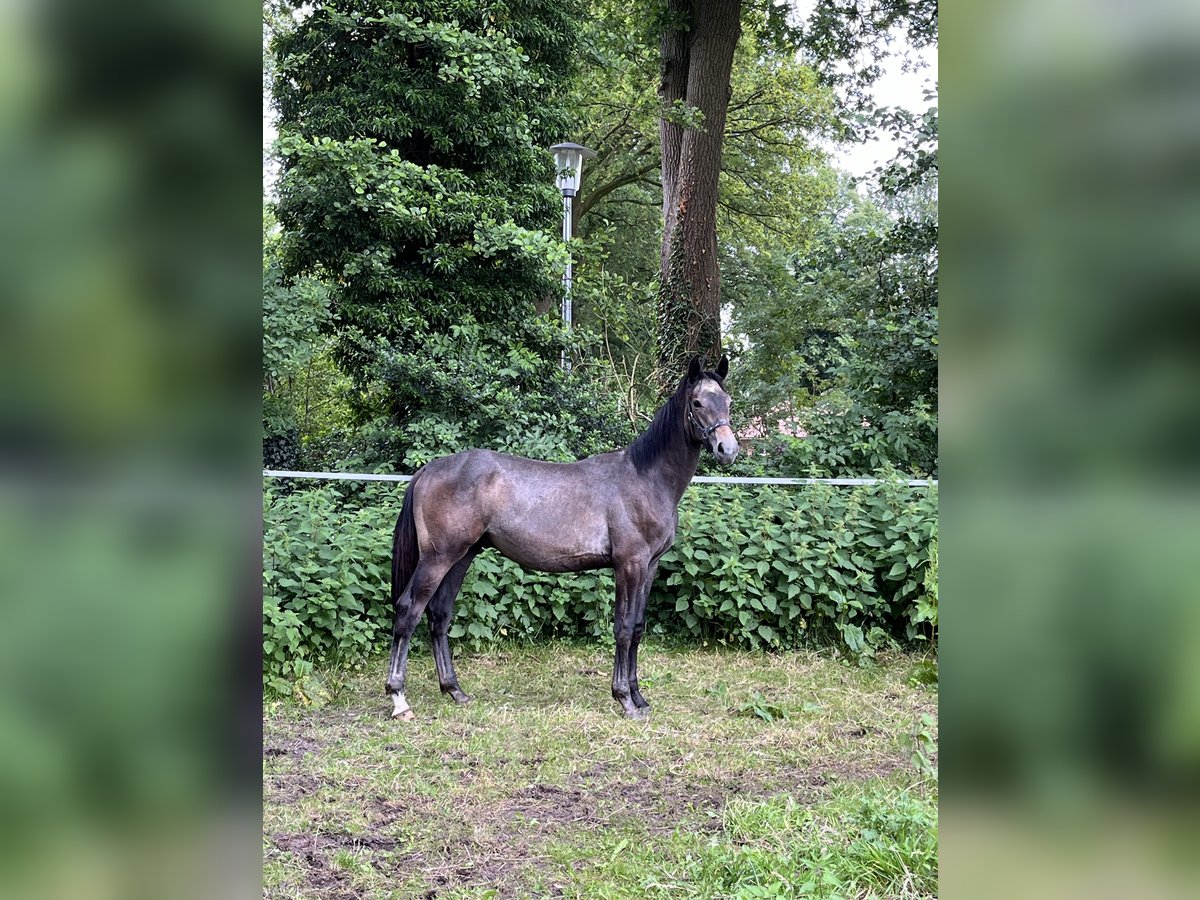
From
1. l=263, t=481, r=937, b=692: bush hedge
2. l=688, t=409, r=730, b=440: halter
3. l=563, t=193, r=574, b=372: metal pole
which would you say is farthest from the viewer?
l=563, t=193, r=574, b=372: metal pole

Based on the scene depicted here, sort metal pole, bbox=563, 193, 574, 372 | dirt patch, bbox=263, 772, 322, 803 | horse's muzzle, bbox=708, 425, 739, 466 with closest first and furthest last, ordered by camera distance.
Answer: dirt patch, bbox=263, 772, 322, 803 < horse's muzzle, bbox=708, 425, 739, 466 < metal pole, bbox=563, 193, 574, 372

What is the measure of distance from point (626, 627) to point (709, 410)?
1.15 meters

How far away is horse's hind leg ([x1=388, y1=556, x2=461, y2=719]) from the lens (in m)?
4.25

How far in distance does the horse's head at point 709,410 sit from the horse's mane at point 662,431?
45mm

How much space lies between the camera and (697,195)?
9320 mm

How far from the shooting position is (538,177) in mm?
9359

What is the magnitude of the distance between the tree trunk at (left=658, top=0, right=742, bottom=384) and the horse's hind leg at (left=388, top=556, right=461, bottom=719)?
5.12 m

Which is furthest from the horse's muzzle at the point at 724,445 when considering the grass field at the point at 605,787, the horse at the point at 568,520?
the grass field at the point at 605,787

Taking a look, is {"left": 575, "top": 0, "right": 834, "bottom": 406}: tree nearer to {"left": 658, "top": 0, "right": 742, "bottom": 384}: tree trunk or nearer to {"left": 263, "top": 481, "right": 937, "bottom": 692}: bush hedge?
{"left": 658, "top": 0, "right": 742, "bottom": 384}: tree trunk

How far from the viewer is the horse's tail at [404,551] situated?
439 cm

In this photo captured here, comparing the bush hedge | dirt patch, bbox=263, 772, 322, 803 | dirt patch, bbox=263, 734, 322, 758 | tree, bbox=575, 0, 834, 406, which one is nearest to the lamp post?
tree, bbox=575, 0, 834, 406
